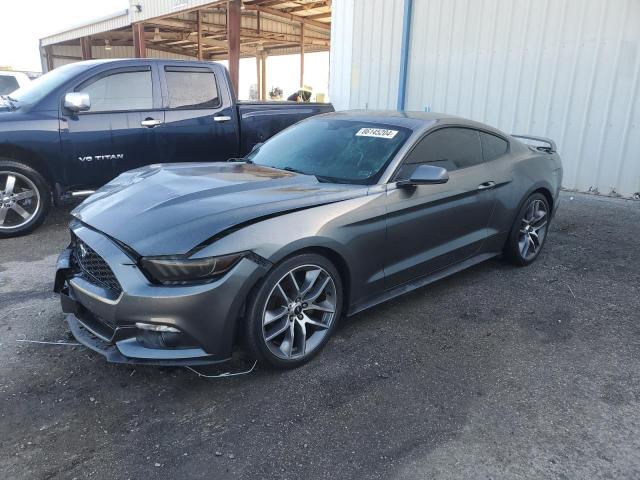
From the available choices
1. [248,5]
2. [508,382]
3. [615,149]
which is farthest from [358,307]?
[248,5]

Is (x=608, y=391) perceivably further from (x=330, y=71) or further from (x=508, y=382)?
(x=330, y=71)

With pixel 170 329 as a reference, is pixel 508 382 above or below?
below

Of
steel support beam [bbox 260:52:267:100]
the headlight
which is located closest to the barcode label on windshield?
the headlight

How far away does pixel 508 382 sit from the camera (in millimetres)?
2895

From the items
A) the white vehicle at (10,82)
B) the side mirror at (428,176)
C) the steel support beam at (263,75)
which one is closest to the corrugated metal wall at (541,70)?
the side mirror at (428,176)

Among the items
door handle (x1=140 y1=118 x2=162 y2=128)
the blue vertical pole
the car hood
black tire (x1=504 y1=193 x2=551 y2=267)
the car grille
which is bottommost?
black tire (x1=504 y1=193 x2=551 y2=267)

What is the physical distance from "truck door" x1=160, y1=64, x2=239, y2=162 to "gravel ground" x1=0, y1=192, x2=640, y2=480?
2.60m

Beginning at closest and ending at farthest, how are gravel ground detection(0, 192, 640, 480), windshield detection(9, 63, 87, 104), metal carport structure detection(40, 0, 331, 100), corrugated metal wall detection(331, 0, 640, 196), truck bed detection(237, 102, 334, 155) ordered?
1. gravel ground detection(0, 192, 640, 480)
2. windshield detection(9, 63, 87, 104)
3. truck bed detection(237, 102, 334, 155)
4. corrugated metal wall detection(331, 0, 640, 196)
5. metal carport structure detection(40, 0, 331, 100)

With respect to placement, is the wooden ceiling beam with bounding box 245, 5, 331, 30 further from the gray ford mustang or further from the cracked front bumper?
the cracked front bumper

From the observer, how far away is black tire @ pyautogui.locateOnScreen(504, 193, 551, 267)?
15.0 feet

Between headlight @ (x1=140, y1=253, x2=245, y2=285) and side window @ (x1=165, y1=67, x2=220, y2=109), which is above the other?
side window @ (x1=165, y1=67, x2=220, y2=109)

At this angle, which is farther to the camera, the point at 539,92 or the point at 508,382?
the point at 539,92

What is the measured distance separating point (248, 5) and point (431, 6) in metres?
10.4

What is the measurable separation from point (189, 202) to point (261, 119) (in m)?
3.95
